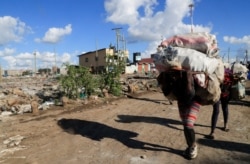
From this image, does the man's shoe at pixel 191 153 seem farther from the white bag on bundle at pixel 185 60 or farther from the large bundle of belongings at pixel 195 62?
the white bag on bundle at pixel 185 60

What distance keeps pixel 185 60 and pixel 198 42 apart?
1.59ft

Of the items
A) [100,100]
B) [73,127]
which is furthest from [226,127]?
[100,100]

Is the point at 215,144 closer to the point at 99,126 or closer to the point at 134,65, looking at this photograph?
the point at 99,126

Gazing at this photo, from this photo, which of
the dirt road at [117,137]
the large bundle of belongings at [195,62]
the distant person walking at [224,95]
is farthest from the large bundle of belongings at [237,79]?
the large bundle of belongings at [195,62]

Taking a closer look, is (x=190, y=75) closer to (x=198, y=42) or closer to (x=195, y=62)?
(x=195, y=62)

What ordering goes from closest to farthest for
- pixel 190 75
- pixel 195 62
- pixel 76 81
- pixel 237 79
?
pixel 190 75, pixel 195 62, pixel 237 79, pixel 76 81

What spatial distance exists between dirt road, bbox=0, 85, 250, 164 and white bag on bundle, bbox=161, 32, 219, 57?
177 cm

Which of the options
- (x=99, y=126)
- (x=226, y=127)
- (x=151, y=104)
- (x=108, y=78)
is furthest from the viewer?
(x=108, y=78)

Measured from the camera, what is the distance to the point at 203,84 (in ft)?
17.4

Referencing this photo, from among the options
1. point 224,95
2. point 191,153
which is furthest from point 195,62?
point 224,95

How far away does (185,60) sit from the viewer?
533 centimetres

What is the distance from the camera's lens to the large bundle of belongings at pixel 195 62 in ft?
17.4

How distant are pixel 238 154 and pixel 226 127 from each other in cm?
163

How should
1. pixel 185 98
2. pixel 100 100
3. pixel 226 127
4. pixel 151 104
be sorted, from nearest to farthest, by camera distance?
pixel 185 98
pixel 226 127
pixel 151 104
pixel 100 100
